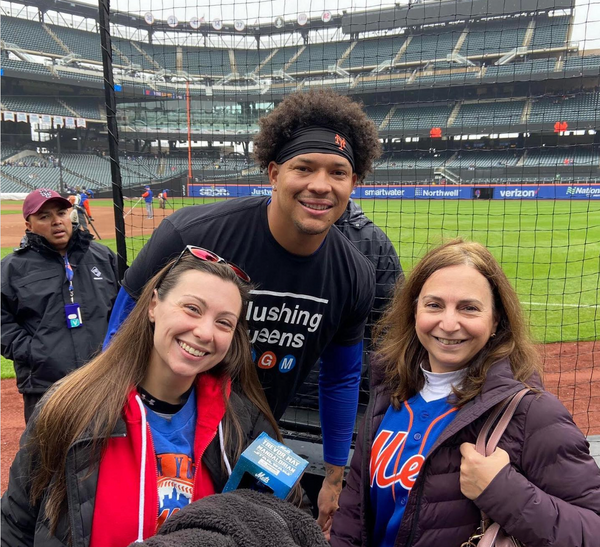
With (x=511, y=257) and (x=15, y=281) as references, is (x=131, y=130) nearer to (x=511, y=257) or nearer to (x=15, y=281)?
(x=511, y=257)

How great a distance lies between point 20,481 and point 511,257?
11867 millimetres

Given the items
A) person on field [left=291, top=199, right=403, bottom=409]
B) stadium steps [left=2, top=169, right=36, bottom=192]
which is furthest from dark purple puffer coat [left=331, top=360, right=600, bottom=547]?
stadium steps [left=2, top=169, right=36, bottom=192]

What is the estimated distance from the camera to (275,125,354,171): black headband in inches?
73.5

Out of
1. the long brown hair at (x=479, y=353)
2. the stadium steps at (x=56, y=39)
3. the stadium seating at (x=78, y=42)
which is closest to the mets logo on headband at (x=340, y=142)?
the long brown hair at (x=479, y=353)

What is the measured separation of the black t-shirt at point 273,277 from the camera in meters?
1.90

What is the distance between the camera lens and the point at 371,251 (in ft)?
10.0

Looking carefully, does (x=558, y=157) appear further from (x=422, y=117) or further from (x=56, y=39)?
(x=56, y=39)

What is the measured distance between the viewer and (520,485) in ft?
4.00

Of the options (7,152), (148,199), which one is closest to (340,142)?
(148,199)

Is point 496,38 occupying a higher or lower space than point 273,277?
higher

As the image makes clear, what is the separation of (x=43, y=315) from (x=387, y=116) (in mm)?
29341

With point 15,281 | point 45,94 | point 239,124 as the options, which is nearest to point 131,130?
point 239,124

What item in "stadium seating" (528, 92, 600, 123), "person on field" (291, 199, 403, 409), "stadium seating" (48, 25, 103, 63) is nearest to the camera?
"person on field" (291, 199, 403, 409)

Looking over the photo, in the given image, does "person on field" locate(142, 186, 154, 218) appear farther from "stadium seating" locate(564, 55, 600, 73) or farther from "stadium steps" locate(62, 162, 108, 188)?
"stadium seating" locate(564, 55, 600, 73)
